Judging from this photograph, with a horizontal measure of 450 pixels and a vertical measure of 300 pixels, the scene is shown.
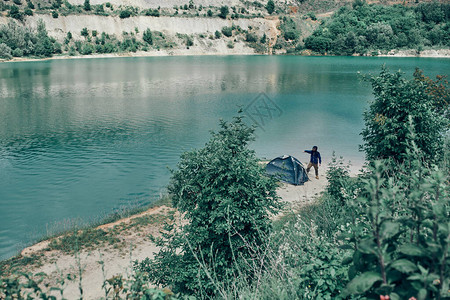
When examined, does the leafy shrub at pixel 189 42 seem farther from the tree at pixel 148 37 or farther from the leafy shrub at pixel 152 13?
the leafy shrub at pixel 152 13

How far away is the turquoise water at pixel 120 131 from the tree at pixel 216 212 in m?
2.67

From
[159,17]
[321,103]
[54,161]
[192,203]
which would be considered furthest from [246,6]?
[192,203]

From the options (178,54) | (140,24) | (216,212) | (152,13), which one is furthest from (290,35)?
(216,212)

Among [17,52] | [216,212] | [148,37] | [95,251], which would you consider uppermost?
[148,37]

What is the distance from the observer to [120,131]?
3275 cm

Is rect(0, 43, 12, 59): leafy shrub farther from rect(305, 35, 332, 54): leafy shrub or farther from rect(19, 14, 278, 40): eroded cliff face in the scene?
rect(305, 35, 332, 54): leafy shrub

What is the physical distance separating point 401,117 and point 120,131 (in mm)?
26126

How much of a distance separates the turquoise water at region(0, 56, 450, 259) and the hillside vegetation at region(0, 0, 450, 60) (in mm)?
56001

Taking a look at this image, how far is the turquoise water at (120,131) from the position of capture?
19.0 m

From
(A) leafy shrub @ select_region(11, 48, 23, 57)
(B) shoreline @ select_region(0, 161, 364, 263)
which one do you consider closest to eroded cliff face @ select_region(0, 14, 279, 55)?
(A) leafy shrub @ select_region(11, 48, 23, 57)

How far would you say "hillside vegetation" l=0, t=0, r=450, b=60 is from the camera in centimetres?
11438

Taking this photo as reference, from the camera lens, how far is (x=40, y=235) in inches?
597

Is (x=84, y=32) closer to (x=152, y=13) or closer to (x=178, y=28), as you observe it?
(x=152, y=13)

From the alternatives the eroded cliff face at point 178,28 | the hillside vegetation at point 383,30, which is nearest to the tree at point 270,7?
the eroded cliff face at point 178,28
